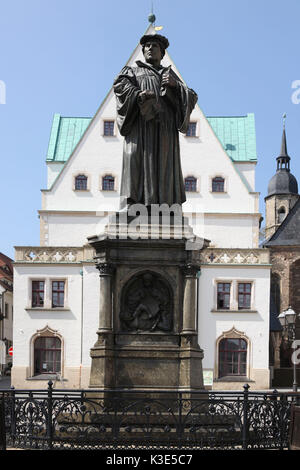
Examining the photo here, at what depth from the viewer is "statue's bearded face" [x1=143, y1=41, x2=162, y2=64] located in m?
9.89

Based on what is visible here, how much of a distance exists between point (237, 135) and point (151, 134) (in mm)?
27973

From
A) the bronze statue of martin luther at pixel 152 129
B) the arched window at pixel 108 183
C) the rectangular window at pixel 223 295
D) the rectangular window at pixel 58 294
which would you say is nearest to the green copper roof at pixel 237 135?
the arched window at pixel 108 183

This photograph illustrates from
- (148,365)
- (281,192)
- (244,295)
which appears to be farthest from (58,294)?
(281,192)

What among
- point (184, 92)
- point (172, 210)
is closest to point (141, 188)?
point (172, 210)

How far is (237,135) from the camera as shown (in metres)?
36.9

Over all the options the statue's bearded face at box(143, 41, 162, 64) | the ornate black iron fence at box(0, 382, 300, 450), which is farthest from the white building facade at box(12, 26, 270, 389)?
the ornate black iron fence at box(0, 382, 300, 450)

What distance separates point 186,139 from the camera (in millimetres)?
33594

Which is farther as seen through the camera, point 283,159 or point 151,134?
point 283,159

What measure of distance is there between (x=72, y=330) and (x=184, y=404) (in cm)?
2212

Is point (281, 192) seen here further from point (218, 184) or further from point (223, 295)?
point (223, 295)

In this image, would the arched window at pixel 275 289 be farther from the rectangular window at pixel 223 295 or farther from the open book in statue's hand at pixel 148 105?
the open book in statue's hand at pixel 148 105

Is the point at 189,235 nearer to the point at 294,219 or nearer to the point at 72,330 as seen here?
the point at 72,330

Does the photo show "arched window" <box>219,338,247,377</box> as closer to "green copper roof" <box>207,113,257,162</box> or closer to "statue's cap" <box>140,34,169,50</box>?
"green copper roof" <box>207,113,257,162</box>

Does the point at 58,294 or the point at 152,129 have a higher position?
the point at 152,129
